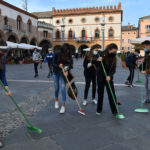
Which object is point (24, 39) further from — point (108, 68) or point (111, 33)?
point (108, 68)

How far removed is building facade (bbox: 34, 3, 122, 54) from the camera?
139 ft

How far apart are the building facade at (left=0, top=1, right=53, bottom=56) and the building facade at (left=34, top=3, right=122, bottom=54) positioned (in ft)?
19.9

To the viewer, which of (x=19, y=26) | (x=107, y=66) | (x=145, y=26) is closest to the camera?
(x=107, y=66)

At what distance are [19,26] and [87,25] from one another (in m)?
18.2

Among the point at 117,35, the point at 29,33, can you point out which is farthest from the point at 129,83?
the point at 117,35

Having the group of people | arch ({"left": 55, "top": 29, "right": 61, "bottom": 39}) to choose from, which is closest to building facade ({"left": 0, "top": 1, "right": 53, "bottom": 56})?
arch ({"left": 55, "top": 29, "right": 61, "bottom": 39})

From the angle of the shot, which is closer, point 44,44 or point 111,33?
point 44,44

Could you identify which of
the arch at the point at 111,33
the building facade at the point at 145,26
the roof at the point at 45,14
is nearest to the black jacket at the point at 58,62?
the arch at the point at 111,33

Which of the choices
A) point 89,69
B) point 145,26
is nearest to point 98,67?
point 89,69

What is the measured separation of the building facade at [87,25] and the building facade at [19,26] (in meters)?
6.05

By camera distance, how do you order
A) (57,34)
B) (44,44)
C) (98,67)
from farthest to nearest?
(57,34) → (44,44) → (98,67)

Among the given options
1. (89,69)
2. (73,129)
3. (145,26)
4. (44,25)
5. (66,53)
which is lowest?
(73,129)

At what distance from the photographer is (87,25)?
43656 millimetres

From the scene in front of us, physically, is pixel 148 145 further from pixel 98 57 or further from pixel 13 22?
pixel 13 22
